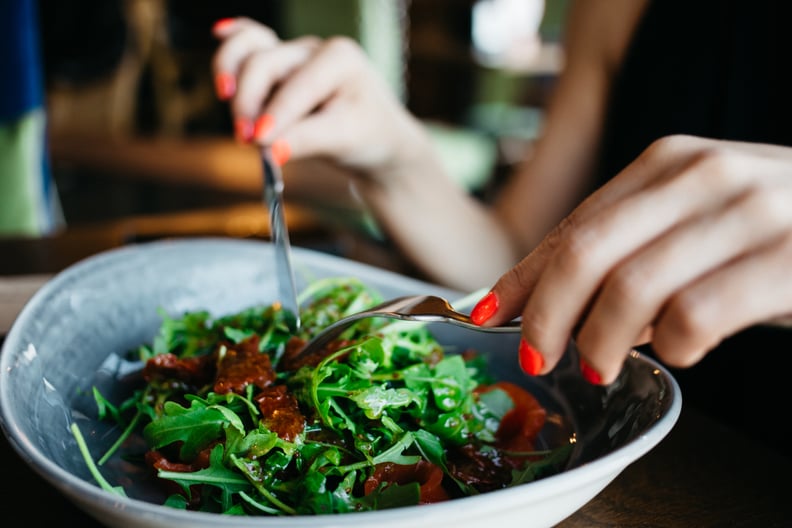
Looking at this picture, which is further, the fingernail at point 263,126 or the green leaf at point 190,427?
the fingernail at point 263,126

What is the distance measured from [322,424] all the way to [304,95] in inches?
22.0

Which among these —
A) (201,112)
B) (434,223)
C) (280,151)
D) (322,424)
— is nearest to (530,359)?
(322,424)

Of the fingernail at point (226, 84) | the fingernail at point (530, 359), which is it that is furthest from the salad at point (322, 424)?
the fingernail at point (226, 84)

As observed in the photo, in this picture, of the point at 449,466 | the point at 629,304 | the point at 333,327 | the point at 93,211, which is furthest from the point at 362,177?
the point at 93,211

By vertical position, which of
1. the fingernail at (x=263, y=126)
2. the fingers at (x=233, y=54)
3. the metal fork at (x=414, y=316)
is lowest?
the metal fork at (x=414, y=316)

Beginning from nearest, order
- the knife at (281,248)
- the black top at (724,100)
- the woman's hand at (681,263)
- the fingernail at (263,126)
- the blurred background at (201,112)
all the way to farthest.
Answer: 1. the woman's hand at (681,263)
2. the knife at (281,248)
3. the fingernail at (263,126)
4. the black top at (724,100)
5. the blurred background at (201,112)

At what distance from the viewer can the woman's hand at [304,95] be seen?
3.12 ft

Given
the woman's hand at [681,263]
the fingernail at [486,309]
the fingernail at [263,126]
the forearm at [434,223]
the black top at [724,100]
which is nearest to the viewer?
the woman's hand at [681,263]

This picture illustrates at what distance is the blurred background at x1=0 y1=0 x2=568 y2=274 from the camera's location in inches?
62.4

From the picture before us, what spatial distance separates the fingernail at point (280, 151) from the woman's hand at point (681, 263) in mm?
607

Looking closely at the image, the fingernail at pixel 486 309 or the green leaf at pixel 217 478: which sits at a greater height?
the fingernail at pixel 486 309

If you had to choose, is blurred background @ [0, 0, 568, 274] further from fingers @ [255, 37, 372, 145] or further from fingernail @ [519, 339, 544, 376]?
fingernail @ [519, 339, 544, 376]

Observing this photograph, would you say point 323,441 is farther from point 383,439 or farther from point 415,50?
point 415,50

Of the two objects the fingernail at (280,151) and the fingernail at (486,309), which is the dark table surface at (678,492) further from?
the fingernail at (280,151)
